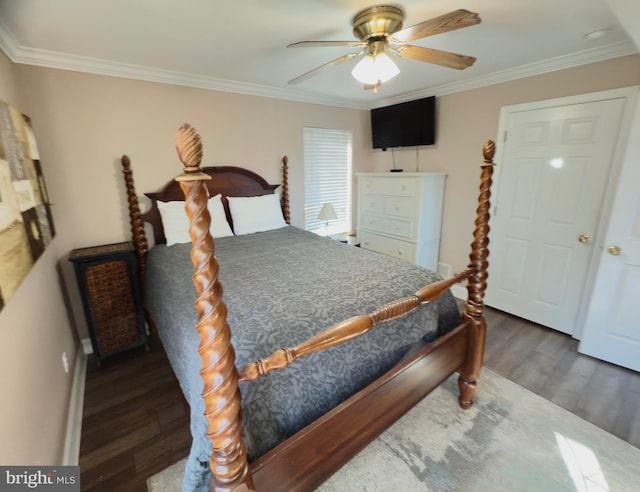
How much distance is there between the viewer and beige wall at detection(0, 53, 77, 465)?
1.07m

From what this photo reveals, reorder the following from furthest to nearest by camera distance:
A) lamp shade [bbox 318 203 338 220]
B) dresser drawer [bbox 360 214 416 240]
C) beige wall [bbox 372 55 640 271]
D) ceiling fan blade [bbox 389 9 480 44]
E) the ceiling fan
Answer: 1. lamp shade [bbox 318 203 338 220]
2. dresser drawer [bbox 360 214 416 240]
3. beige wall [bbox 372 55 640 271]
4. the ceiling fan
5. ceiling fan blade [bbox 389 9 480 44]

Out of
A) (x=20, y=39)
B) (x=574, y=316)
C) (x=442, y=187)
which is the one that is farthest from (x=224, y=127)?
(x=574, y=316)

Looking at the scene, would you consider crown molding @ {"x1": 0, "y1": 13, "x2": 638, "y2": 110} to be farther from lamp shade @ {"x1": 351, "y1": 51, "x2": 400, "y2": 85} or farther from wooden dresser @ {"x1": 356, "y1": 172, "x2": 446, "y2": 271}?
lamp shade @ {"x1": 351, "y1": 51, "x2": 400, "y2": 85}

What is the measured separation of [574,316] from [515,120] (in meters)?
1.86

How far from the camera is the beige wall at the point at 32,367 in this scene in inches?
42.0

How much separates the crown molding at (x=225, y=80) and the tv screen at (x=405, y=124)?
16 cm

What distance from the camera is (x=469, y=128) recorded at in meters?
3.07

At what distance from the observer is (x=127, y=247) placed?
7.91 ft

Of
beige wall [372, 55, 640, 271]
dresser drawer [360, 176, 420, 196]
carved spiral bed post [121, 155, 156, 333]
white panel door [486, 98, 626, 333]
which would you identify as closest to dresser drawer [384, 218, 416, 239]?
dresser drawer [360, 176, 420, 196]

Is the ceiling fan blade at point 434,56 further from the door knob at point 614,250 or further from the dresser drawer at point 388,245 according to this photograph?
the dresser drawer at point 388,245

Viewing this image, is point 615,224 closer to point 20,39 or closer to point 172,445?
point 172,445

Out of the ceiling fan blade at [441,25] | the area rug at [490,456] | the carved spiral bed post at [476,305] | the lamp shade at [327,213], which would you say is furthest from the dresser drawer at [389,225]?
the ceiling fan blade at [441,25]

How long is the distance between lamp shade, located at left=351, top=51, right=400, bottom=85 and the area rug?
2082mm

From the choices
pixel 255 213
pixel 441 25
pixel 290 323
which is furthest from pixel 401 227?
pixel 290 323
